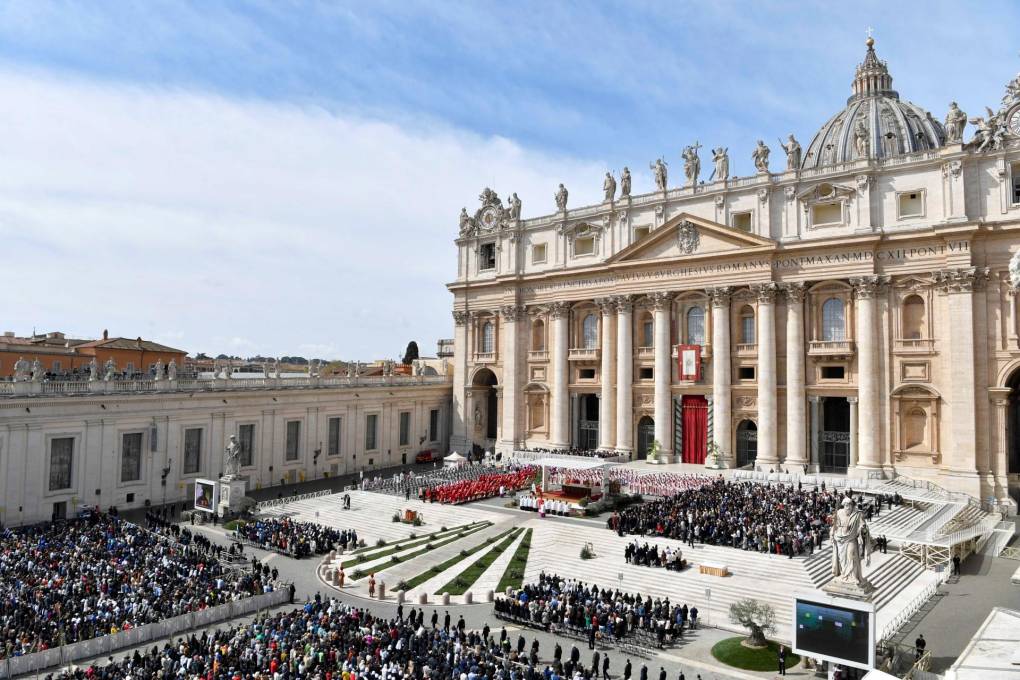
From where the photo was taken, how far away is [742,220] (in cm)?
4812

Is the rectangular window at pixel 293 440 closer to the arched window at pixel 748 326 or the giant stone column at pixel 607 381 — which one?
the giant stone column at pixel 607 381

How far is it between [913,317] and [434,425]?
38.0m

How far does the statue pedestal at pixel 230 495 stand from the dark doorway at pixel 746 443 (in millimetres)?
30966

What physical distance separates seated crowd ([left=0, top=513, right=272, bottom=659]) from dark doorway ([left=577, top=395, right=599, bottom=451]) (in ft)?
104

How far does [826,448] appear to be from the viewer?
147ft

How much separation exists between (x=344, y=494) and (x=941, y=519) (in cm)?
3125

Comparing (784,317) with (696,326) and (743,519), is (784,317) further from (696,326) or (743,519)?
(743,519)

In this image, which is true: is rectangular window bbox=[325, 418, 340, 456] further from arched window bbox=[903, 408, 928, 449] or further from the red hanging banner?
arched window bbox=[903, 408, 928, 449]

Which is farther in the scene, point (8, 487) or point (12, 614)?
point (8, 487)

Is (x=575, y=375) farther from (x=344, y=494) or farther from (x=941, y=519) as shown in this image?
(x=941, y=519)

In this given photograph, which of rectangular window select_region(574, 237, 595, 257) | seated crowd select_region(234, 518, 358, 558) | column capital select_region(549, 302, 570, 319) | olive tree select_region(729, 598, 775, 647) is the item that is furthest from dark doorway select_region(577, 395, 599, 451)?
olive tree select_region(729, 598, 775, 647)

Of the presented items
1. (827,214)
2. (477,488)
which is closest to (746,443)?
(827,214)

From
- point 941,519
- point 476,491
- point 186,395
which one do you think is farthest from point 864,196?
point 186,395

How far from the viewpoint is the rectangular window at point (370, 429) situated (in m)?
55.0
